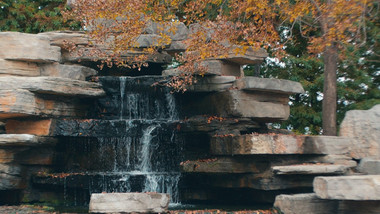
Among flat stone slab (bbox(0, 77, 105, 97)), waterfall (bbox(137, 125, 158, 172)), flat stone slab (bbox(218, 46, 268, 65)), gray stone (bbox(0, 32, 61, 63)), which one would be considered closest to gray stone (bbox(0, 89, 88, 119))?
flat stone slab (bbox(0, 77, 105, 97))

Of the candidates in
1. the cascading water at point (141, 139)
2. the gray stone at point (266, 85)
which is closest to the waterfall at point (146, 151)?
the cascading water at point (141, 139)

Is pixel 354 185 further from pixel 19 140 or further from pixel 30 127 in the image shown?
pixel 30 127

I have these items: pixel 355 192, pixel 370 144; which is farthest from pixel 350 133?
pixel 355 192

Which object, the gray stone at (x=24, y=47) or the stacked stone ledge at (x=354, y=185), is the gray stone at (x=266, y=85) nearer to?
the stacked stone ledge at (x=354, y=185)

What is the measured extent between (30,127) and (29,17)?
9428mm

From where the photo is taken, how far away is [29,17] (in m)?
22.2

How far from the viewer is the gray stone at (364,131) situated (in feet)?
39.3

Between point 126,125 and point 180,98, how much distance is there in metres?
2.72

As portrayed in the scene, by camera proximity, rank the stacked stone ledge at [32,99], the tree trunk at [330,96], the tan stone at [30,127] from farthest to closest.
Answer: the tree trunk at [330,96] → the tan stone at [30,127] → the stacked stone ledge at [32,99]

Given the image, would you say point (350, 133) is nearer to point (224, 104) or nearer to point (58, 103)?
point (224, 104)

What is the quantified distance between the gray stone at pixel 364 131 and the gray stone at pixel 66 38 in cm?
904

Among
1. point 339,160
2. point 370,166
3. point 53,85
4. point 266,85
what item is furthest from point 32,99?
point 370,166

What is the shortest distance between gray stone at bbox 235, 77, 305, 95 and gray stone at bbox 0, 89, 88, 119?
5294mm

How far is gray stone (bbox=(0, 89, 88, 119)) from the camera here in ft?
43.9
